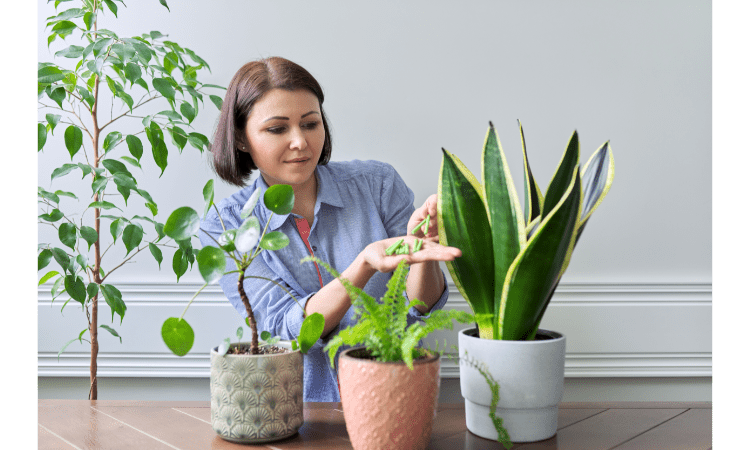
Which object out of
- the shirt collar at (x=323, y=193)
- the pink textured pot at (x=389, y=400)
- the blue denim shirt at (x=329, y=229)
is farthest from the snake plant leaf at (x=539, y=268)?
the shirt collar at (x=323, y=193)

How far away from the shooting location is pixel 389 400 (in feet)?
2.03

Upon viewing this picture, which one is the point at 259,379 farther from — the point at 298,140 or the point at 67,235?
the point at 67,235

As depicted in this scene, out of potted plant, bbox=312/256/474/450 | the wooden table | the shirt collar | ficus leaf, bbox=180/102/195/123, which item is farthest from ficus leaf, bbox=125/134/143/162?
potted plant, bbox=312/256/474/450

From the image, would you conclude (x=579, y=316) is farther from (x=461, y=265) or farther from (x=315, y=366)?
(x=461, y=265)

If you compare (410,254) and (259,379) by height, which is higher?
(410,254)

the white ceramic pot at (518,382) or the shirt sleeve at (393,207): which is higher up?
the shirt sleeve at (393,207)

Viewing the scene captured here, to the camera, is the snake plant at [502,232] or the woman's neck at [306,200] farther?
the woman's neck at [306,200]

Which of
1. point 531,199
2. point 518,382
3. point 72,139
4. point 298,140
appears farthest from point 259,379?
point 72,139

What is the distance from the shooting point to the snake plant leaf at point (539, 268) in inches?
24.4

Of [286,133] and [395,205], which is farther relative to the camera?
[395,205]

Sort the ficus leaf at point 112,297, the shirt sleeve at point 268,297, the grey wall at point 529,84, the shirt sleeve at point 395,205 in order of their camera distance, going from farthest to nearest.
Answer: the grey wall at point 529,84
the shirt sleeve at point 395,205
the ficus leaf at point 112,297
the shirt sleeve at point 268,297

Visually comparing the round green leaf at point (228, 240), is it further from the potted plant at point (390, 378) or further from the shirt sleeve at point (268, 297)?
the shirt sleeve at point (268, 297)

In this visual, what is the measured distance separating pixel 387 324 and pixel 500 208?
21 cm

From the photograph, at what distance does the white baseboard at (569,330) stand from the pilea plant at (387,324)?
1.01 meters
